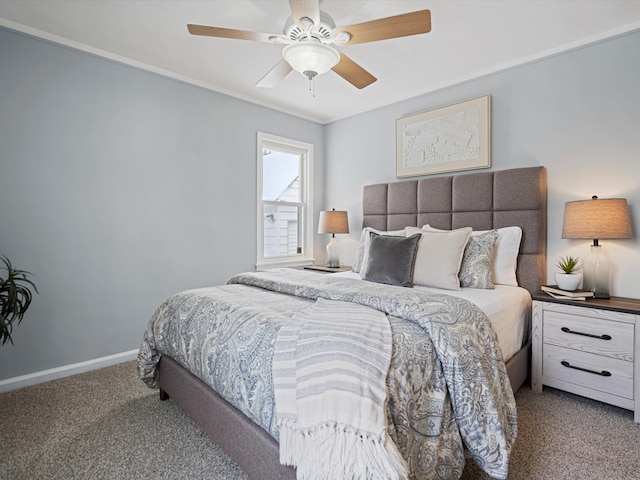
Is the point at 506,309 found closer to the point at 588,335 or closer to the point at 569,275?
the point at 588,335

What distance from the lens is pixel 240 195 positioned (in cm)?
361

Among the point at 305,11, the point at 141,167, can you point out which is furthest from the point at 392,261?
the point at 141,167

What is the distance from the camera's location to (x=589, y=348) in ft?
6.97

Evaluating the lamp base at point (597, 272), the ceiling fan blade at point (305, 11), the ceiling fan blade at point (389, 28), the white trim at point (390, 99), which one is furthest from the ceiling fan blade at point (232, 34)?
the lamp base at point (597, 272)

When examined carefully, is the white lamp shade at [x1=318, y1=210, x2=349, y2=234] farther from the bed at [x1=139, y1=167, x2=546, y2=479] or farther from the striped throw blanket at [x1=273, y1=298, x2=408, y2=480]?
the striped throw blanket at [x1=273, y1=298, x2=408, y2=480]

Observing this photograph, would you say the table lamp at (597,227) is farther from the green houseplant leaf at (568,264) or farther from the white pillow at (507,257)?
the white pillow at (507,257)

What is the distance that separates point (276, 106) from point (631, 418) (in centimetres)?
401

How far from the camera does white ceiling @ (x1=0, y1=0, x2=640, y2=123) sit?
6.98 ft

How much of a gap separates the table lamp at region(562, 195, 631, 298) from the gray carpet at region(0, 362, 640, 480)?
0.82 meters

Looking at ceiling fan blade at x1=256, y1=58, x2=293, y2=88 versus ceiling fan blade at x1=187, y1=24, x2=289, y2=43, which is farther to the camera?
ceiling fan blade at x1=256, y1=58, x2=293, y2=88

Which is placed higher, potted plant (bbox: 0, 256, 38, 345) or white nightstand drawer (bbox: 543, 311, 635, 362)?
potted plant (bbox: 0, 256, 38, 345)

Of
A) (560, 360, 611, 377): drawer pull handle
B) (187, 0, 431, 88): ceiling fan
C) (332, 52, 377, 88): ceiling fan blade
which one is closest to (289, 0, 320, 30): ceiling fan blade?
(187, 0, 431, 88): ceiling fan

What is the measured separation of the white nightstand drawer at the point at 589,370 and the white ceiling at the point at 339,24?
7.35 feet

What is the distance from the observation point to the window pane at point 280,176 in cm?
395
